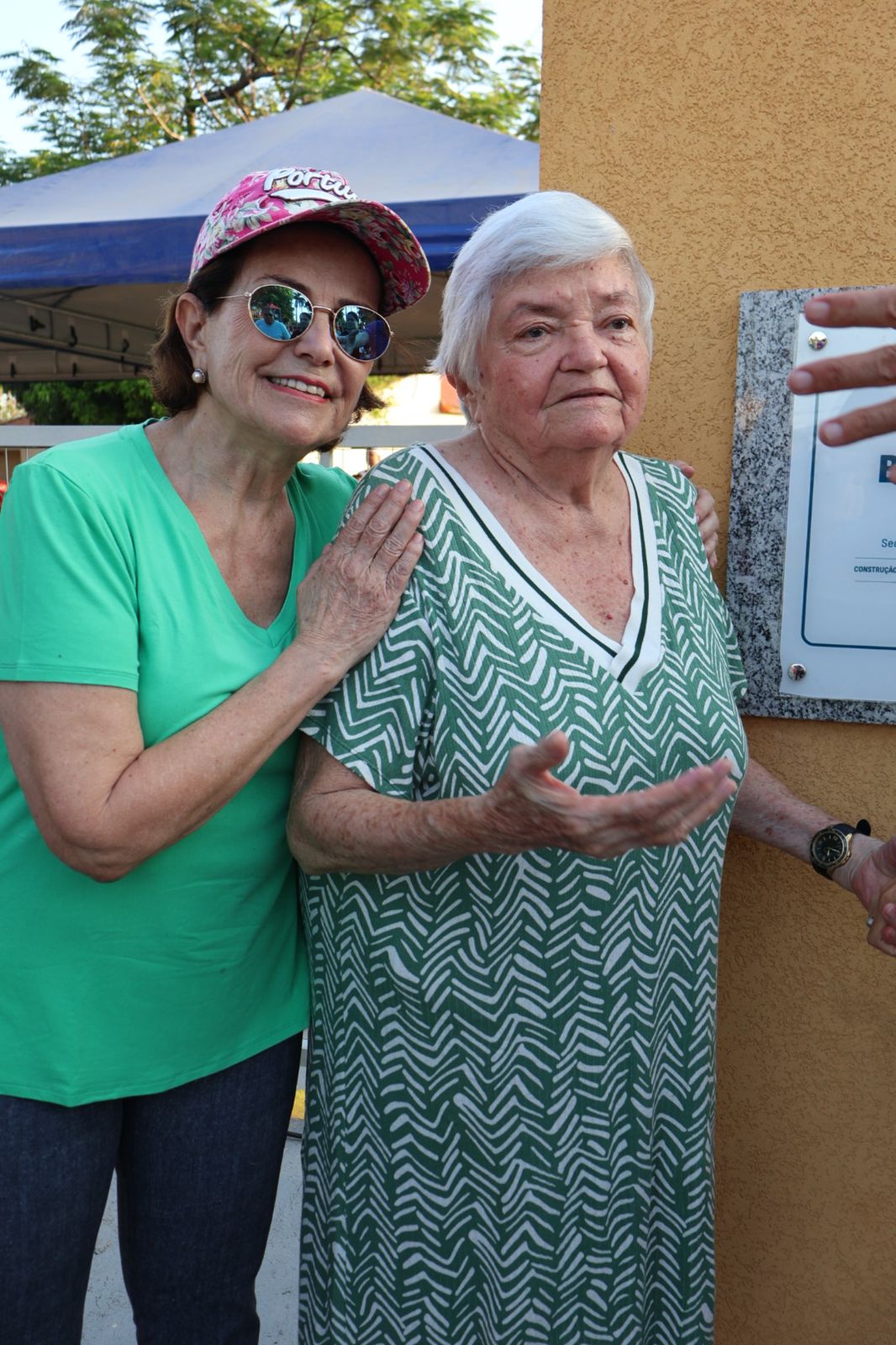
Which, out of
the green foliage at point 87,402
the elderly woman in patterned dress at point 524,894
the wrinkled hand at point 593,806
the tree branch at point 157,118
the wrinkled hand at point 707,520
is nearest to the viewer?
the wrinkled hand at point 593,806

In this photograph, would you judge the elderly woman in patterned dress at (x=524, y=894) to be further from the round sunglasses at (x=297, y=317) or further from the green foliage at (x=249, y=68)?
the green foliage at (x=249, y=68)

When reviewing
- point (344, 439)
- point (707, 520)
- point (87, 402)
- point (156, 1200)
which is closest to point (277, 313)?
point (707, 520)

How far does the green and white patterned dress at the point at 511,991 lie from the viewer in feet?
5.62

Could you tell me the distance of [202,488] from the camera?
1848mm

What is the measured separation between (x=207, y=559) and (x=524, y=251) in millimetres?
691

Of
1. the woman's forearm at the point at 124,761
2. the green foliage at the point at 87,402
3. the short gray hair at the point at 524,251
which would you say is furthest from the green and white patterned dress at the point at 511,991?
the green foliage at the point at 87,402

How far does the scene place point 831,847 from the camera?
1.97 metres

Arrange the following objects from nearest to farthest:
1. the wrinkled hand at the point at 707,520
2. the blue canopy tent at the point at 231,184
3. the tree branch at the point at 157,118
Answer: the wrinkled hand at the point at 707,520 < the blue canopy tent at the point at 231,184 < the tree branch at the point at 157,118

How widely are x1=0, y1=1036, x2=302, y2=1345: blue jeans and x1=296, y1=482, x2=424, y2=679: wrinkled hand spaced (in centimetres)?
77

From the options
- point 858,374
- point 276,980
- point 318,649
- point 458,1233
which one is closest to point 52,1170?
point 276,980

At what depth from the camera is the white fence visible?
407 centimetres

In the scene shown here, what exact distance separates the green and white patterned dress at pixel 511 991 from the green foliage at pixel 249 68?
55.2 feet

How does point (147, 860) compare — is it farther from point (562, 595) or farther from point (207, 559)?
point (562, 595)

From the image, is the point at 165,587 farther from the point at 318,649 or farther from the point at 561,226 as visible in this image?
the point at 561,226
